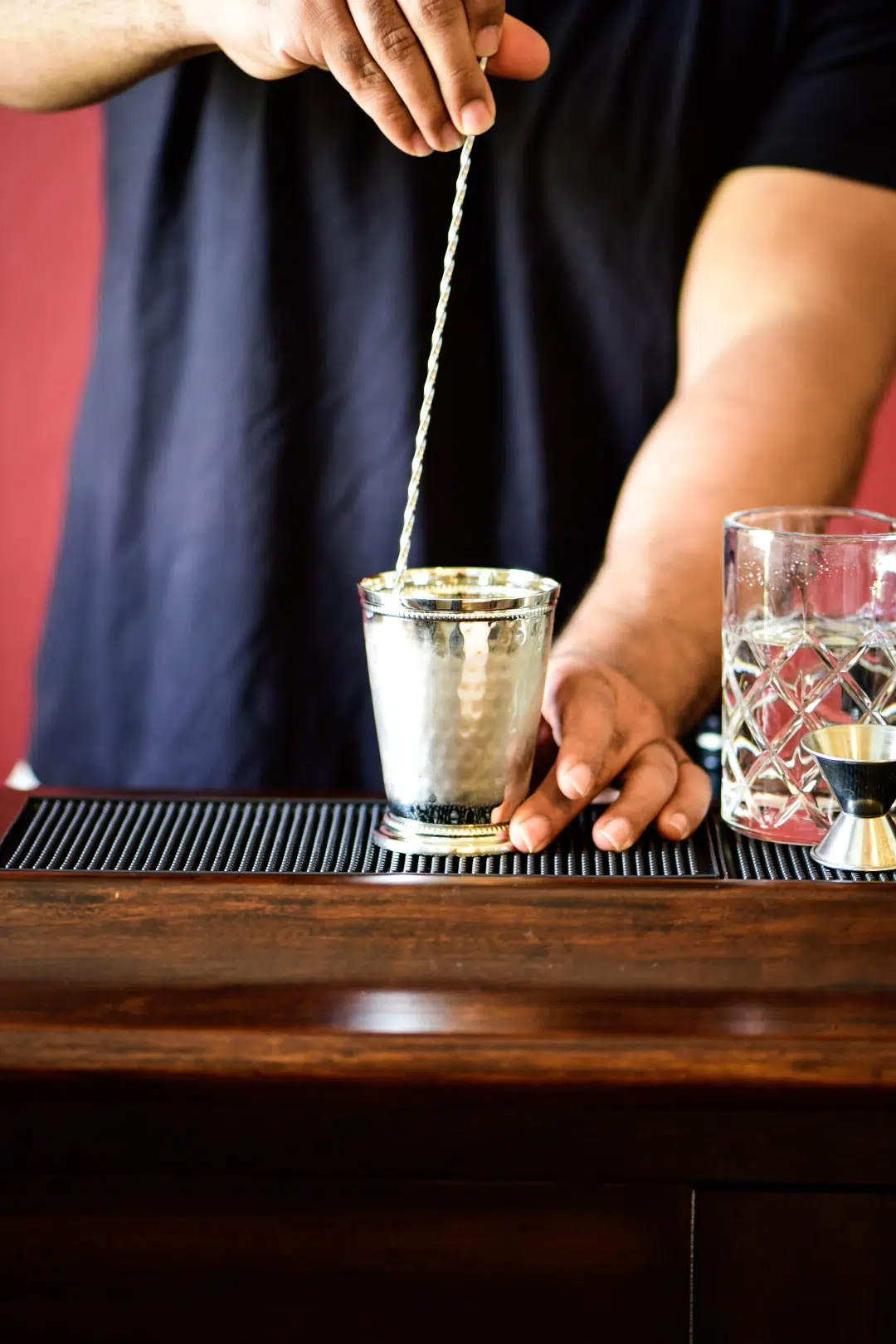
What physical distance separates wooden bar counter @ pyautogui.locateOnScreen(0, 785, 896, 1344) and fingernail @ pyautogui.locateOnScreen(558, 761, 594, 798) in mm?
149

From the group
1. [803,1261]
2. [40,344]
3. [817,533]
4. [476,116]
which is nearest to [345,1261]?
[803,1261]

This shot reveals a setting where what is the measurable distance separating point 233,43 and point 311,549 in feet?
2.19

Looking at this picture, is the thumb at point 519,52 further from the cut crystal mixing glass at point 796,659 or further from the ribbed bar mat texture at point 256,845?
the ribbed bar mat texture at point 256,845

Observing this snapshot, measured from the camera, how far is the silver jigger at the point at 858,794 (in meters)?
0.84

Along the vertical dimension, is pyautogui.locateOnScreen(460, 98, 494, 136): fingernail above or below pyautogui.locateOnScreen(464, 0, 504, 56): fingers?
below

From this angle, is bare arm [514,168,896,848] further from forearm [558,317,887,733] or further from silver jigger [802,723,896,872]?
silver jigger [802,723,896,872]

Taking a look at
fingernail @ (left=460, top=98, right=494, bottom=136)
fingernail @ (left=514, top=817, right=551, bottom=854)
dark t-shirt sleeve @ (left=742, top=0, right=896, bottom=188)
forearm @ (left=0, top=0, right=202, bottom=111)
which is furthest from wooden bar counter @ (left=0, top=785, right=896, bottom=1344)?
dark t-shirt sleeve @ (left=742, top=0, right=896, bottom=188)

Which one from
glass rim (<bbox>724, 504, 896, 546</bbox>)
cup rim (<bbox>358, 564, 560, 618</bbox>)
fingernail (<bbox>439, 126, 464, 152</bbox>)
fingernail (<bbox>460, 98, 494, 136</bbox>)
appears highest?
fingernail (<bbox>460, 98, 494, 136</bbox>)

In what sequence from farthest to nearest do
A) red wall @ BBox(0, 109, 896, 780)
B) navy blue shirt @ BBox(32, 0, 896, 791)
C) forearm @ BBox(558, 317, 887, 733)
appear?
red wall @ BBox(0, 109, 896, 780)
navy blue shirt @ BBox(32, 0, 896, 791)
forearm @ BBox(558, 317, 887, 733)

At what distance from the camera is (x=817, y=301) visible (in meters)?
1.61

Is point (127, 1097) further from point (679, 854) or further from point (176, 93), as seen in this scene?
point (176, 93)

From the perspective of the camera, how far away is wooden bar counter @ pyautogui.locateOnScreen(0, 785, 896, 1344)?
716 millimetres

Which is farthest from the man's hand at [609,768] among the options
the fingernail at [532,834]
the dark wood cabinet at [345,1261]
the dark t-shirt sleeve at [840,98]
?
the dark t-shirt sleeve at [840,98]

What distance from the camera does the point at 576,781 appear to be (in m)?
0.90
